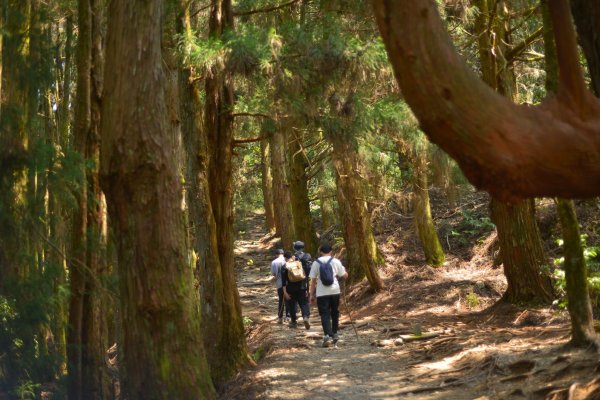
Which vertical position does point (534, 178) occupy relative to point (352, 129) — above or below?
below

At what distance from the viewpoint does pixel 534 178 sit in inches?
133

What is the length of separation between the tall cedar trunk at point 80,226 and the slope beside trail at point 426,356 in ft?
9.13

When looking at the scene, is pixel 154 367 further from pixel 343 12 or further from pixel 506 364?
pixel 343 12

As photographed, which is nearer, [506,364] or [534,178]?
[534,178]

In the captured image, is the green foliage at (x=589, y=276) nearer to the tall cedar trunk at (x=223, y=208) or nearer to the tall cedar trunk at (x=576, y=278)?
the tall cedar trunk at (x=576, y=278)

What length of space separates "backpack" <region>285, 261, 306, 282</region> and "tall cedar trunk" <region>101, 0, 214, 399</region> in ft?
27.3

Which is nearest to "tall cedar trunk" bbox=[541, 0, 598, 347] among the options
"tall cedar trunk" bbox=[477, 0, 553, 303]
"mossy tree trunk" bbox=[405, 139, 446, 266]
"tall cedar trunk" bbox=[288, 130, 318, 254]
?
"tall cedar trunk" bbox=[477, 0, 553, 303]

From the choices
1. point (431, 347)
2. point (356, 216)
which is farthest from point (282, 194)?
point (431, 347)

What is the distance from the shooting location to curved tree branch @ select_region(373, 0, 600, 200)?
3355 millimetres

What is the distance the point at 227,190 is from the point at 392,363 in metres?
4.02

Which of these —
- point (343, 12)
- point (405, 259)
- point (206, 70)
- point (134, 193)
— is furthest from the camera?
point (405, 259)

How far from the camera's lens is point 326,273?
12797 mm

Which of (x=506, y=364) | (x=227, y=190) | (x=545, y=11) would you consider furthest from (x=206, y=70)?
Result: (x=506, y=364)

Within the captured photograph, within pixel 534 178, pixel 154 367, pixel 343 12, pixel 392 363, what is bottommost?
pixel 392 363
